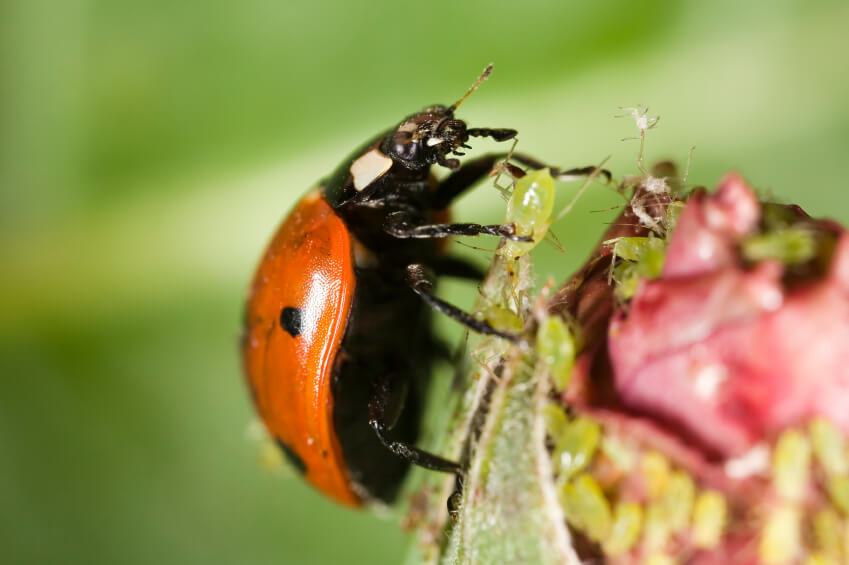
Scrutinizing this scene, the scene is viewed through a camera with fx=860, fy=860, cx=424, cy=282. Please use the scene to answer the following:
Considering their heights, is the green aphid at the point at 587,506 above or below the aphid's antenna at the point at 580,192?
below

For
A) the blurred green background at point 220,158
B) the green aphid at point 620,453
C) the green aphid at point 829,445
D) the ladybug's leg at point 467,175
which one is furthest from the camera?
the blurred green background at point 220,158

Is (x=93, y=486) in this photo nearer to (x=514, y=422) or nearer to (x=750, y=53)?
(x=514, y=422)

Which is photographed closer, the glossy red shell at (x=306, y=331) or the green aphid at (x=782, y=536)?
the green aphid at (x=782, y=536)

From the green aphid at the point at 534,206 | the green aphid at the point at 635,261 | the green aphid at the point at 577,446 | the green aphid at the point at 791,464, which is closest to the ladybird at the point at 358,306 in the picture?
the green aphid at the point at 534,206

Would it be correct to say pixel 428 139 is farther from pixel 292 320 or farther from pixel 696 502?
pixel 696 502

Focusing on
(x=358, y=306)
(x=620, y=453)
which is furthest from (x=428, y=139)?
(x=620, y=453)

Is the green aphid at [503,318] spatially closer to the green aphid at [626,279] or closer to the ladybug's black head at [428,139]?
the green aphid at [626,279]

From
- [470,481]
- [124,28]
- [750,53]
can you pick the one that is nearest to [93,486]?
[124,28]
